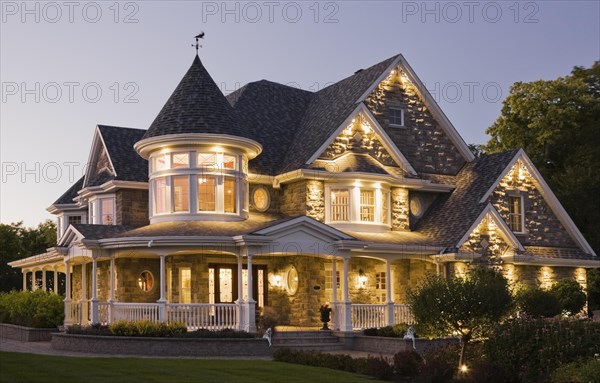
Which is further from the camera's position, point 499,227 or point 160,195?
point 499,227

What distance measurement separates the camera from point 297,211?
31.9 meters

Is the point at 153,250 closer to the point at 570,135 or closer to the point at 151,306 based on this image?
the point at 151,306

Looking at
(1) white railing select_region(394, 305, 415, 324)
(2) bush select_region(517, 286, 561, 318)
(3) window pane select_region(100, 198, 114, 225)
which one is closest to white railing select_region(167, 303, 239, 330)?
(1) white railing select_region(394, 305, 415, 324)

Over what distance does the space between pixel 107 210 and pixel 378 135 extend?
10.8 metres

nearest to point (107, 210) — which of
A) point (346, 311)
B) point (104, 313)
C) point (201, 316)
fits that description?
point (104, 313)

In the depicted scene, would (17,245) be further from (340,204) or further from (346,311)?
(346,311)

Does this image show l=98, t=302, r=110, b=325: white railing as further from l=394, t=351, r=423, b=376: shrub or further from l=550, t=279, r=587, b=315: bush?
l=550, t=279, r=587, b=315: bush

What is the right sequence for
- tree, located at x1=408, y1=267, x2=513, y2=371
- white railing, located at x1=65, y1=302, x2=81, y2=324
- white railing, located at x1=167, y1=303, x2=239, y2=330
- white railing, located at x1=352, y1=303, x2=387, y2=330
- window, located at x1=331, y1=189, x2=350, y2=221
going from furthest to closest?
window, located at x1=331, y1=189, x2=350, y2=221 < white railing, located at x1=65, y1=302, x2=81, y2=324 < white railing, located at x1=352, y1=303, x2=387, y2=330 < white railing, located at x1=167, y1=303, x2=239, y2=330 < tree, located at x1=408, y1=267, x2=513, y2=371

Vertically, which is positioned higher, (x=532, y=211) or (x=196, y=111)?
(x=196, y=111)

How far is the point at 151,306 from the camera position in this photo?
2761cm

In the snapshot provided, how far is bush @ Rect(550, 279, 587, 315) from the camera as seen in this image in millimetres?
34062

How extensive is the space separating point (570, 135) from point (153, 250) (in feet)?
98.6

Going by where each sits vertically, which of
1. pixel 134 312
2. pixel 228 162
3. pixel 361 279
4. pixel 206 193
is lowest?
pixel 134 312

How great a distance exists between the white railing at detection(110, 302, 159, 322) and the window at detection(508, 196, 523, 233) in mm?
15517
